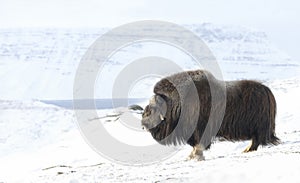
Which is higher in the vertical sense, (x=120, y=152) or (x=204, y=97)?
(x=204, y=97)

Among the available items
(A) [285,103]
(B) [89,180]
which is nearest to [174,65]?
(B) [89,180]

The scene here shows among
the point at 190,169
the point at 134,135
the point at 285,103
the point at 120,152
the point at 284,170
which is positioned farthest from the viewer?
the point at 285,103

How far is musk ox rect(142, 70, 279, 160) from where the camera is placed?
29.9ft

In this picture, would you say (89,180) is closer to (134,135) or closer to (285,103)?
(134,135)

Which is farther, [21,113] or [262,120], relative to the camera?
[21,113]

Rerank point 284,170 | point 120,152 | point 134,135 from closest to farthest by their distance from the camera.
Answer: point 284,170
point 120,152
point 134,135

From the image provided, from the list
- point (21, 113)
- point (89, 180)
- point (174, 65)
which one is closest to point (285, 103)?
point (174, 65)

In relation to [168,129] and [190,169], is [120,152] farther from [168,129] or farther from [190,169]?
[190,169]

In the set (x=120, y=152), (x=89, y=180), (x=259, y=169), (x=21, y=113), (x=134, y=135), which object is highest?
(x=259, y=169)

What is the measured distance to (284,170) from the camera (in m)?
6.79

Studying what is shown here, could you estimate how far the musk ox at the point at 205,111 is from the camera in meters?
9.10

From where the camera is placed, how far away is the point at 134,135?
22969 millimetres

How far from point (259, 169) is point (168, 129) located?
2569 millimetres

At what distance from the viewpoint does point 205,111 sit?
9148 millimetres
